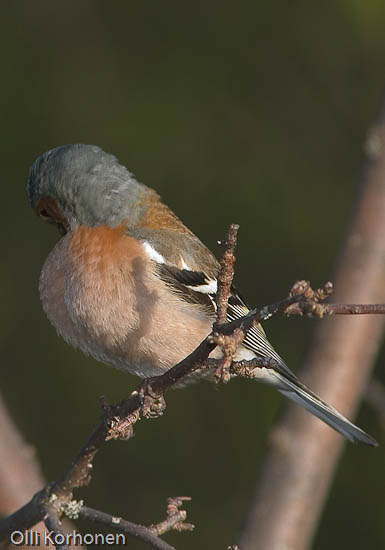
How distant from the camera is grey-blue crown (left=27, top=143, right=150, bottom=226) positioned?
13.7 feet

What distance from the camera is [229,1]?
19.9 feet

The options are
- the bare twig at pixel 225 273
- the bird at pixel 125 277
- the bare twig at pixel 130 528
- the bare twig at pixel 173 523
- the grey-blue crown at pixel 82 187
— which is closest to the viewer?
the bare twig at pixel 225 273

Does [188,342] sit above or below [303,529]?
above

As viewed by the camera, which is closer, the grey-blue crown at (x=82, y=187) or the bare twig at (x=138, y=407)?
the bare twig at (x=138, y=407)

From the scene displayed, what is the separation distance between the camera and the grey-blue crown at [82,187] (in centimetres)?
416

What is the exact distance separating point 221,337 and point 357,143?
406cm

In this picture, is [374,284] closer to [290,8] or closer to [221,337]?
[290,8]

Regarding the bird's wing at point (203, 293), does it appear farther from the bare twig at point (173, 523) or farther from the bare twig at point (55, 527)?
the bare twig at point (55, 527)

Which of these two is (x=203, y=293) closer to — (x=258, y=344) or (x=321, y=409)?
(x=258, y=344)

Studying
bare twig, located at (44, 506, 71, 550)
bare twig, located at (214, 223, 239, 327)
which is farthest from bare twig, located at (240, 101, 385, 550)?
bare twig, located at (214, 223, 239, 327)

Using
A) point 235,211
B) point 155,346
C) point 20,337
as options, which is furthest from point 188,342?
point 20,337

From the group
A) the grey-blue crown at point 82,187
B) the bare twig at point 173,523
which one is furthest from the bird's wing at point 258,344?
the bare twig at point 173,523

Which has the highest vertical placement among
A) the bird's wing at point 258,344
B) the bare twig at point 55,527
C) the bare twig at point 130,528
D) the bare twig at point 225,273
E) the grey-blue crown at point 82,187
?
the grey-blue crown at point 82,187

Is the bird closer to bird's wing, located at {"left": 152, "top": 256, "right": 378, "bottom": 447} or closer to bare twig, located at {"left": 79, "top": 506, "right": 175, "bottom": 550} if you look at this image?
bird's wing, located at {"left": 152, "top": 256, "right": 378, "bottom": 447}
